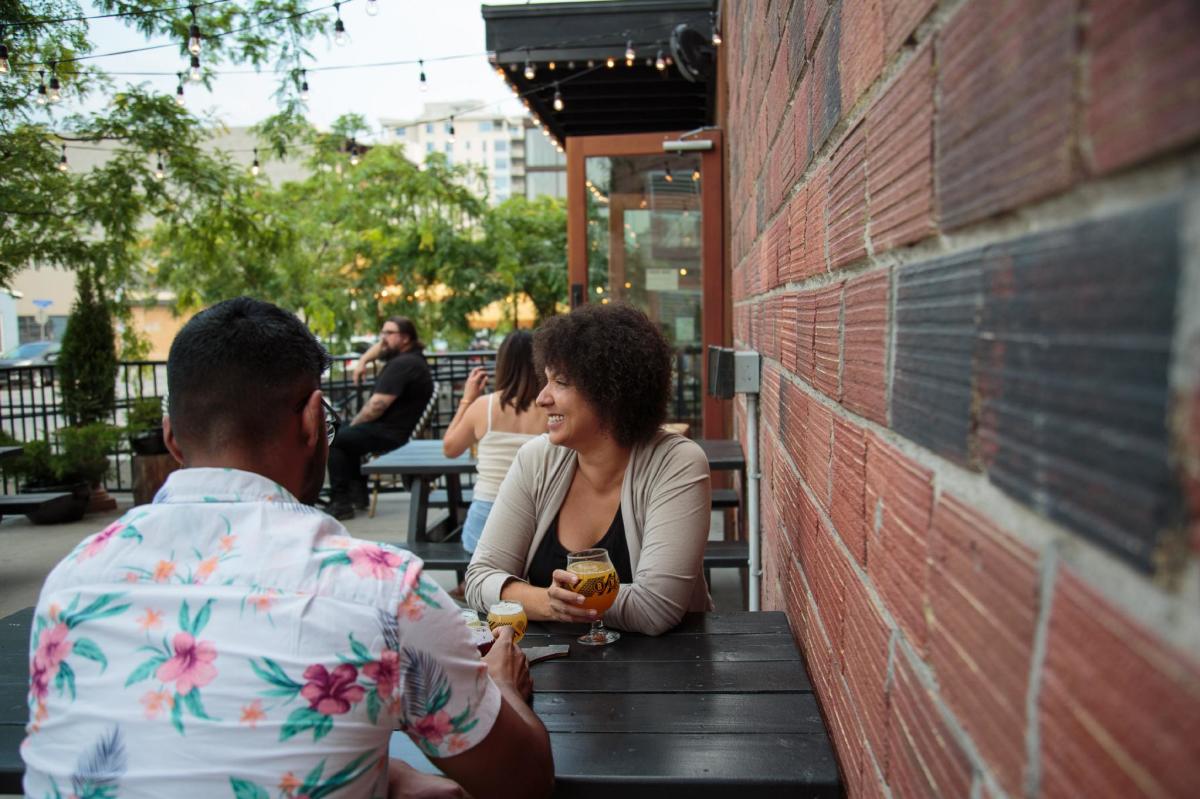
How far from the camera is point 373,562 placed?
1.19m

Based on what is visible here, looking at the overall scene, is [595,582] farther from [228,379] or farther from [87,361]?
[87,361]

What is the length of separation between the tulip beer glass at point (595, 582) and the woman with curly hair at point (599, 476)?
0.24m

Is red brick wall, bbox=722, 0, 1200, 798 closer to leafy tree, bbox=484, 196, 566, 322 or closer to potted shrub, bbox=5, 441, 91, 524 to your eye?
potted shrub, bbox=5, 441, 91, 524

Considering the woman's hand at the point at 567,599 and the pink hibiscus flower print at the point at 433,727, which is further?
the woman's hand at the point at 567,599

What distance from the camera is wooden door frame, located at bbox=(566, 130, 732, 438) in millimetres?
6387

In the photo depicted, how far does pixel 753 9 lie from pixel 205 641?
268 cm

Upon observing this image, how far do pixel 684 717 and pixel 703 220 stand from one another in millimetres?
5264

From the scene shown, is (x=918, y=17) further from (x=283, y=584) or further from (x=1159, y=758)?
(x=283, y=584)

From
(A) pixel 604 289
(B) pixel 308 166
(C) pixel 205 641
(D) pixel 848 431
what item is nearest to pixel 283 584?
(C) pixel 205 641

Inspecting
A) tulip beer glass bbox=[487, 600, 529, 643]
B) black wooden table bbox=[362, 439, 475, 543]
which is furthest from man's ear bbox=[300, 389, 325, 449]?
black wooden table bbox=[362, 439, 475, 543]

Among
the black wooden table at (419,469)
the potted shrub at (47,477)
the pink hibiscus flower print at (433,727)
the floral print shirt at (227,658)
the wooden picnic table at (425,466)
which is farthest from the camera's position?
the potted shrub at (47,477)

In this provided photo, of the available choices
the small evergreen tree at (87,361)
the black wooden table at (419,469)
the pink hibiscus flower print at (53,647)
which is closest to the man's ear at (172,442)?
the pink hibiscus flower print at (53,647)

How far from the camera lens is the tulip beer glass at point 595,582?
1.96 metres

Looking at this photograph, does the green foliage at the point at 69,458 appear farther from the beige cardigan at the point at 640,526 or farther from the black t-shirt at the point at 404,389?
the beige cardigan at the point at 640,526
